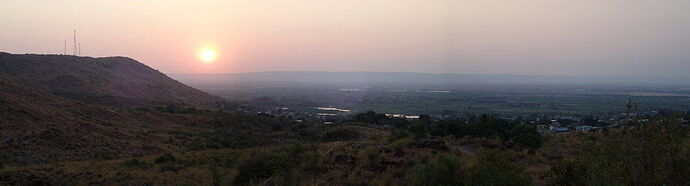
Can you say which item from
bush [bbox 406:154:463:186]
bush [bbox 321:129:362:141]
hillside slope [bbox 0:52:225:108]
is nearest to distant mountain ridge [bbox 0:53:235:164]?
hillside slope [bbox 0:52:225:108]

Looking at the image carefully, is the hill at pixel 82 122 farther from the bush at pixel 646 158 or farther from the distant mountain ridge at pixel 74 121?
the bush at pixel 646 158

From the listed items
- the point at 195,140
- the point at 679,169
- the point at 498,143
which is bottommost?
the point at 195,140

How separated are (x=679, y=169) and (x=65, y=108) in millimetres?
38714

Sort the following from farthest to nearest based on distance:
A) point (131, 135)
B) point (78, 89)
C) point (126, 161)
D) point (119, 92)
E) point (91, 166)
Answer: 1. point (119, 92)
2. point (78, 89)
3. point (131, 135)
4. point (126, 161)
5. point (91, 166)

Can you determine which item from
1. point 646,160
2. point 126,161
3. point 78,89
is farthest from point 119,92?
point 646,160

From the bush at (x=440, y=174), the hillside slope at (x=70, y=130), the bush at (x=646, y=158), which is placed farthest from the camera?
the hillside slope at (x=70, y=130)

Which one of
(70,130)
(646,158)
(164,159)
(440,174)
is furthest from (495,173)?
(70,130)

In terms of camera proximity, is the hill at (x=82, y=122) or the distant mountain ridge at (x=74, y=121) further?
the hill at (x=82, y=122)

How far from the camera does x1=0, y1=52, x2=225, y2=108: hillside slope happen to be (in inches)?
2093

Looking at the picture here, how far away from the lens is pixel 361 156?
54.2 ft

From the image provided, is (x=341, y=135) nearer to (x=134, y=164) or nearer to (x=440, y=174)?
(x=134, y=164)

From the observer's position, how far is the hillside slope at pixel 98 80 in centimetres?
5316

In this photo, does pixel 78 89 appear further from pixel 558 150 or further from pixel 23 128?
pixel 558 150

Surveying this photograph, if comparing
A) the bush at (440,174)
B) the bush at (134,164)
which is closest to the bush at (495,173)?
the bush at (440,174)
